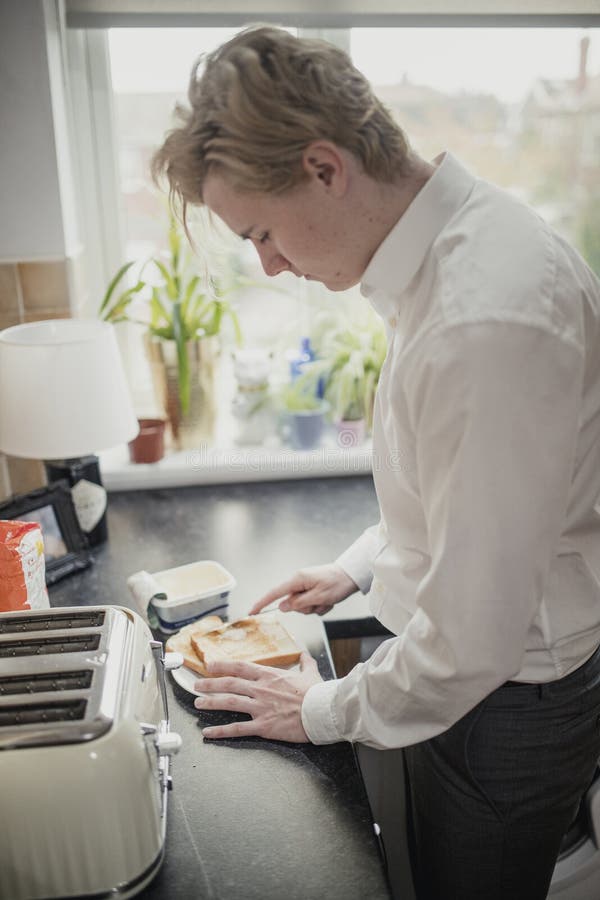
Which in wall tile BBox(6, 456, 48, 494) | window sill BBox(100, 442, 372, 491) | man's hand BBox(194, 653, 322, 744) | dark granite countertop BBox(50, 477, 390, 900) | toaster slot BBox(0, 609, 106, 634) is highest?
toaster slot BBox(0, 609, 106, 634)

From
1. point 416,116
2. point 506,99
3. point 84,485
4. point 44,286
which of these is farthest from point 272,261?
point 506,99

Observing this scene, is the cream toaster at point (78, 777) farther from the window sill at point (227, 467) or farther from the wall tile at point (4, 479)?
the window sill at point (227, 467)

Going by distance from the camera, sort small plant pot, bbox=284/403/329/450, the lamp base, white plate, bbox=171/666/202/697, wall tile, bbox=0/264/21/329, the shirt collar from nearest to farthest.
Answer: the shirt collar, white plate, bbox=171/666/202/697, the lamp base, wall tile, bbox=0/264/21/329, small plant pot, bbox=284/403/329/450

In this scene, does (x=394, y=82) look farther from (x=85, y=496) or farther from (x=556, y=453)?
(x=556, y=453)

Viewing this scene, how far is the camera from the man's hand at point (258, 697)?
1130 millimetres

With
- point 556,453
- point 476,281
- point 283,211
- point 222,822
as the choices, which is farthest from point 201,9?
point 222,822

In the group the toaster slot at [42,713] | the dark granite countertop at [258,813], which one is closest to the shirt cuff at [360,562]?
the dark granite countertop at [258,813]

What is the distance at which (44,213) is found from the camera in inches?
71.6

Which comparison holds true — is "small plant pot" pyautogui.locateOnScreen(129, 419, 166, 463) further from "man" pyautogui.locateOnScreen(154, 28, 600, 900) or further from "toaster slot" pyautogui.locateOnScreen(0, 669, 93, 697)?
"toaster slot" pyautogui.locateOnScreen(0, 669, 93, 697)

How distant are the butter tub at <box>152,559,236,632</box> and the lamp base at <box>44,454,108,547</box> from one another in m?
0.25

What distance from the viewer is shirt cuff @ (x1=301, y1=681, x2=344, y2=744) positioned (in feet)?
3.52

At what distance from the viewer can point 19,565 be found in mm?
1275

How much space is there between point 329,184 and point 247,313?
4.64ft

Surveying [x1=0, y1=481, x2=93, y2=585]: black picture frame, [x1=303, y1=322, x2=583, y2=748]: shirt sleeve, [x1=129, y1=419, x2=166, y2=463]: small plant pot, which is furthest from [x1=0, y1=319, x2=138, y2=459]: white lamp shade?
[x1=303, y1=322, x2=583, y2=748]: shirt sleeve
